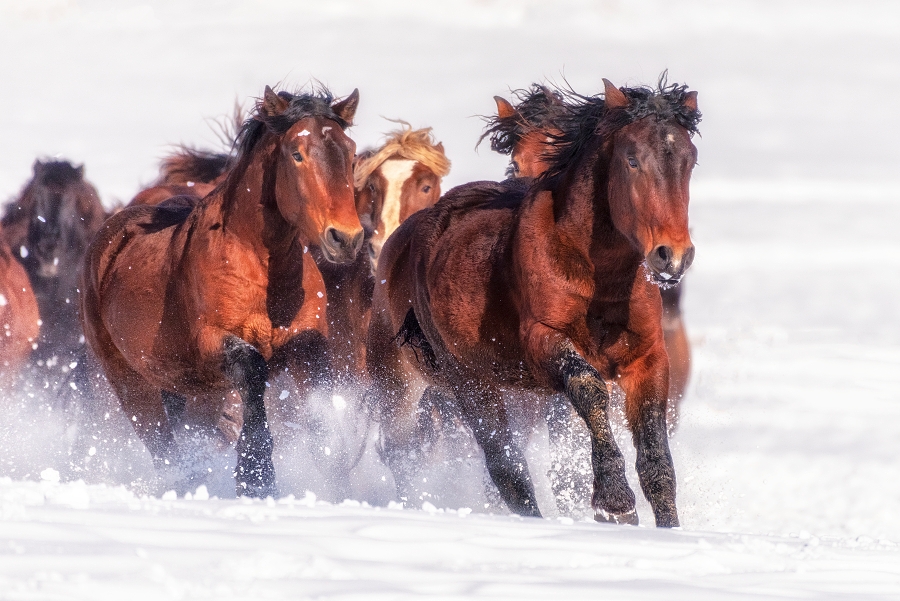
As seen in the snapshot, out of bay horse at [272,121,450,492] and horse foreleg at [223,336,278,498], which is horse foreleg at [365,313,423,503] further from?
horse foreleg at [223,336,278,498]

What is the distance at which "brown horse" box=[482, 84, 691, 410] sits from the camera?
793cm

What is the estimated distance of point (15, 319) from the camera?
9523mm

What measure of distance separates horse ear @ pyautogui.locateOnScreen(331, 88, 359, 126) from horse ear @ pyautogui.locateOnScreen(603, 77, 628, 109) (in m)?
1.45

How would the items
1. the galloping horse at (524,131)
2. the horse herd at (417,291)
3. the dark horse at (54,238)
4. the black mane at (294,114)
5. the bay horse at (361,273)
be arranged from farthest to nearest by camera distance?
the dark horse at (54,238)
the galloping horse at (524,131)
the bay horse at (361,273)
the black mane at (294,114)
the horse herd at (417,291)

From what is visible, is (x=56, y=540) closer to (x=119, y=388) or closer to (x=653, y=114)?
(x=653, y=114)

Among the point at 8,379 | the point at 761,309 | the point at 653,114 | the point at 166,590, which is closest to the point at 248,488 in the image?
the point at 653,114

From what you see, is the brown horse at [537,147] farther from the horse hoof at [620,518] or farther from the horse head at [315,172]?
the horse hoof at [620,518]

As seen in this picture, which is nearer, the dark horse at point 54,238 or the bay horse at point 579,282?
the bay horse at point 579,282

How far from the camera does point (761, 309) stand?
52.7 ft

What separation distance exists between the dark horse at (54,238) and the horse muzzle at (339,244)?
13.5ft

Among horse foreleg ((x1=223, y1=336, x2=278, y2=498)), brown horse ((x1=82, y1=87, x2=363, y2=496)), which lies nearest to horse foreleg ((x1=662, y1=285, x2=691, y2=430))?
brown horse ((x1=82, y1=87, x2=363, y2=496))

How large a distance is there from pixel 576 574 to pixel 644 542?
0.46 metres

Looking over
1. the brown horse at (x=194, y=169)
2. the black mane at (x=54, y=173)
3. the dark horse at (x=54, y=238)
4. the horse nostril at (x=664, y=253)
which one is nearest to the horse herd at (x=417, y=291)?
the horse nostril at (x=664, y=253)

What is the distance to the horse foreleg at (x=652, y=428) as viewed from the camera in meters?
5.35
